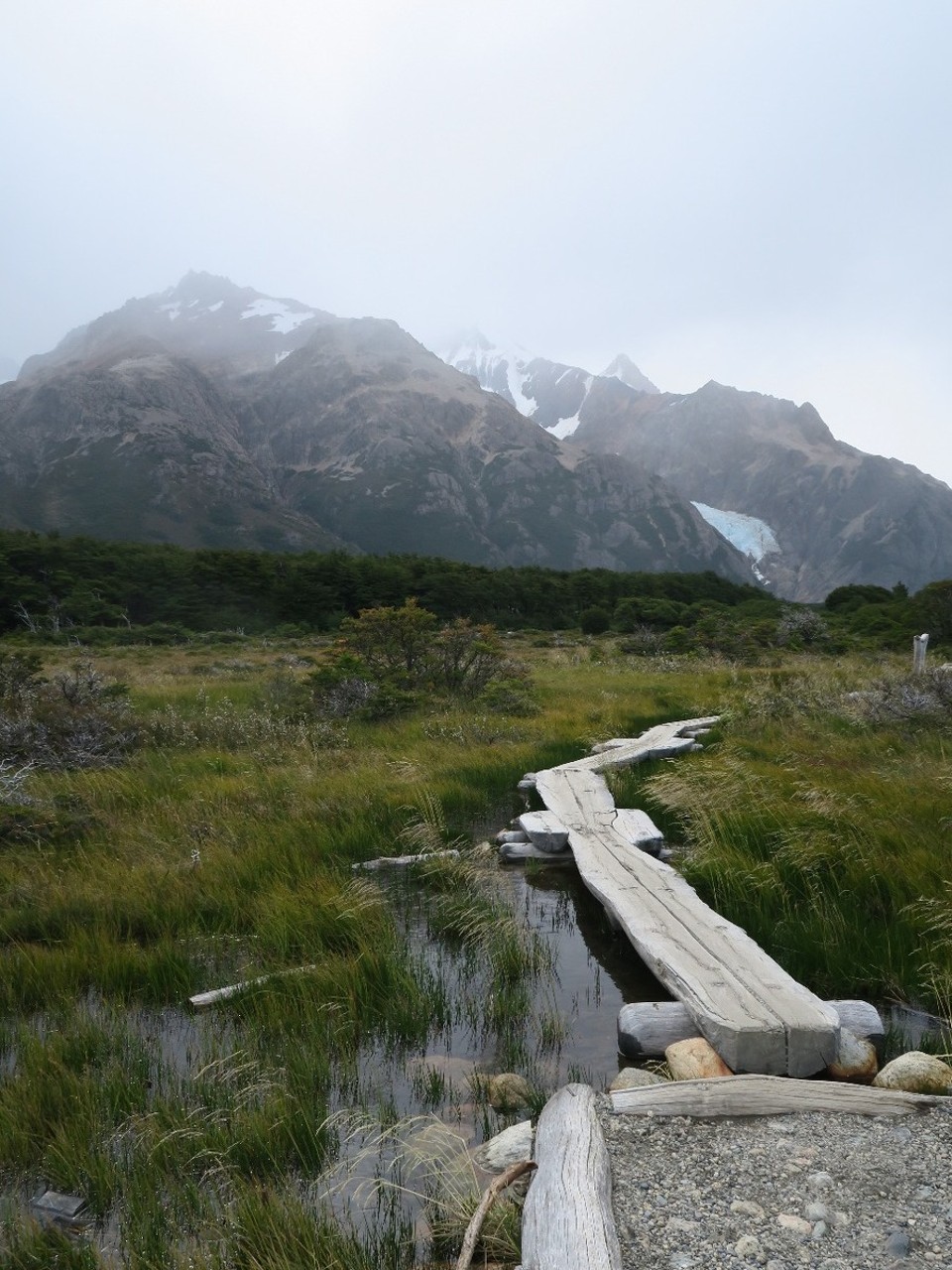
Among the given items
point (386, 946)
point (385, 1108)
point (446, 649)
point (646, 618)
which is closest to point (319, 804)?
point (386, 946)

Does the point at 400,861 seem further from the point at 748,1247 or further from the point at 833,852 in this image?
the point at 748,1247

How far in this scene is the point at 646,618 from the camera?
42594 mm

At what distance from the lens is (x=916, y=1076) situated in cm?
343

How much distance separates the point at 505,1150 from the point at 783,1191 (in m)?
1.06

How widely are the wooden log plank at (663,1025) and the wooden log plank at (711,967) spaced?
0.40 feet

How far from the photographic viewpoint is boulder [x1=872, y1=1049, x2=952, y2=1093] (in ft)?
11.2

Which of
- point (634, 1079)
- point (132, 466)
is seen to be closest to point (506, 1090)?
point (634, 1079)

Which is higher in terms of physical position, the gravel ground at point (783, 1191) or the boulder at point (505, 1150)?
the gravel ground at point (783, 1191)

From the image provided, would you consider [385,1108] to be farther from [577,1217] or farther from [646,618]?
[646,618]

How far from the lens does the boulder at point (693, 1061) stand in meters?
3.64

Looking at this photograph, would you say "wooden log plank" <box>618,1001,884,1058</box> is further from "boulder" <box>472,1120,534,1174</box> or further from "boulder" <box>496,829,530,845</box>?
"boulder" <box>496,829,530,845</box>

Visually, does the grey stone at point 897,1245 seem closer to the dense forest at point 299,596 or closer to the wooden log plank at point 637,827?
the wooden log plank at point 637,827

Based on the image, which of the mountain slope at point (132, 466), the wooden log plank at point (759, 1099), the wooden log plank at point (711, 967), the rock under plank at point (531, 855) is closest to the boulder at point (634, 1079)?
the wooden log plank at point (759, 1099)

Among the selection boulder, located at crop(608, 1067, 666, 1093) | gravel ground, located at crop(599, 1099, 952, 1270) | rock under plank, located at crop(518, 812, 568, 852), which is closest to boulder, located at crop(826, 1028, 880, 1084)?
gravel ground, located at crop(599, 1099, 952, 1270)
